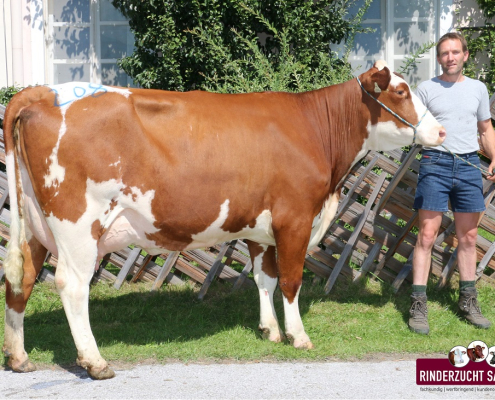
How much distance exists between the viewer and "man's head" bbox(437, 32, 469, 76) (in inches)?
196

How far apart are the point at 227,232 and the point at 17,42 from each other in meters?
6.36

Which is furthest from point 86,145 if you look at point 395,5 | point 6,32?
point 395,5

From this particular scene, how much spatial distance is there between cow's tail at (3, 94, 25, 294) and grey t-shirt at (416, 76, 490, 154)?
9.84 feet

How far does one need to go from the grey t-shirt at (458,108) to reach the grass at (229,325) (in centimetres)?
143

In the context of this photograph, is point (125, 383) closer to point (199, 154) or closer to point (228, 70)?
point (199, 154)

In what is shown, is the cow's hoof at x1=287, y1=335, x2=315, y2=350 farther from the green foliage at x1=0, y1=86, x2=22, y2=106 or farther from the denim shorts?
the green foliage at x1=0, y1=86, x2=22, y2=106

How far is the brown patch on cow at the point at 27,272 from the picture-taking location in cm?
438

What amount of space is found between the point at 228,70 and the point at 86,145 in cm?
496

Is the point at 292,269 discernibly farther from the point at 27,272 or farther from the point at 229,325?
the point at 27,272

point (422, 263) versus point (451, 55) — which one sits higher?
point (451, 55)

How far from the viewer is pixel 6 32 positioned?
9.40 metres

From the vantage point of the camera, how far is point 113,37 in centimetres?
984

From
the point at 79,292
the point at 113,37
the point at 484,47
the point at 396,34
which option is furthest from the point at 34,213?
the point at 484,47

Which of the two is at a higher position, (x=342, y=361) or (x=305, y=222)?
(x=305, y=222)
